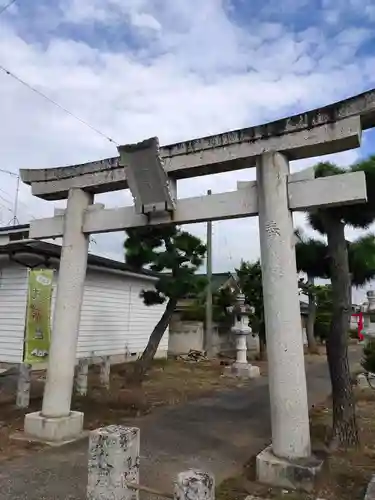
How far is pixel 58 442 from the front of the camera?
19.6ft

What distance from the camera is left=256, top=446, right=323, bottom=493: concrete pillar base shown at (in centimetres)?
441

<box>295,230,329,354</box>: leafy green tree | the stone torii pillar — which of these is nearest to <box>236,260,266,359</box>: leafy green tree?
<box>295,230,329,354</box>: leafy green tree

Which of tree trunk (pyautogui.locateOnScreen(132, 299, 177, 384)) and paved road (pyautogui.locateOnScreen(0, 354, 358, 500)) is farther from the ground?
tree trunk (pyautogui.locateOnScreen(132, 299, 177, 384))

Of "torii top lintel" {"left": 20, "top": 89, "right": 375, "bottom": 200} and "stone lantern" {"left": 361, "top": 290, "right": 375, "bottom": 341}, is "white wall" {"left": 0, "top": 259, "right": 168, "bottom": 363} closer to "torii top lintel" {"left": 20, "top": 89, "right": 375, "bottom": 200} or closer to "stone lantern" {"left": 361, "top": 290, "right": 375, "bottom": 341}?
"torii top lintel" {"left": 20, "top": 89, "right": 375, "bottom": 200}

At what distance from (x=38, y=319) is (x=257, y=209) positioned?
213 inches

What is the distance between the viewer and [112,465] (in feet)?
10.1

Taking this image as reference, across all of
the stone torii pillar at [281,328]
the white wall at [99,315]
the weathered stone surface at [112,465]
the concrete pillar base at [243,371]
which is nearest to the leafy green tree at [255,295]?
the white wall at [99,315]

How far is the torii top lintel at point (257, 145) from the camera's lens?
498 centimetres

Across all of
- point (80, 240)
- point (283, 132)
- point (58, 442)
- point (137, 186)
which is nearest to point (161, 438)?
point (58, 442)

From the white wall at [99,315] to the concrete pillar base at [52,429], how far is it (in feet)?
22.9

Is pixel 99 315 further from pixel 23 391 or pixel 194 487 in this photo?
pixel 194 487

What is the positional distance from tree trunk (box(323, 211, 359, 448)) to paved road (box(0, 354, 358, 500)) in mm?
1205

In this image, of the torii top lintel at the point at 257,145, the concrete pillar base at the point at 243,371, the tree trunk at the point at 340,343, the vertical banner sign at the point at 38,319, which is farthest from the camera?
the concrete pillar base at the point at 243,371

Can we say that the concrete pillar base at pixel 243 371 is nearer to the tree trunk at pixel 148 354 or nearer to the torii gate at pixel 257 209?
the tree trunk at pixel 148 354
